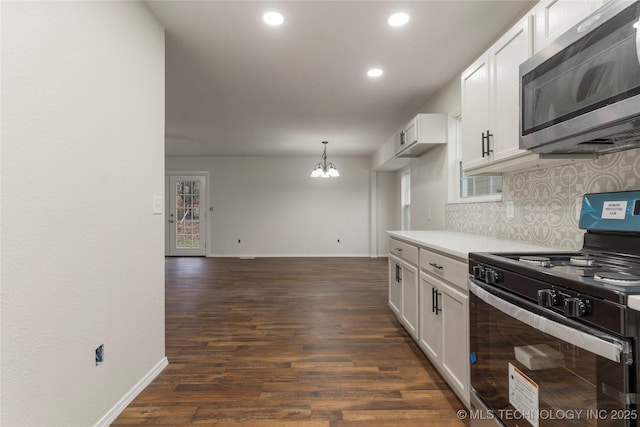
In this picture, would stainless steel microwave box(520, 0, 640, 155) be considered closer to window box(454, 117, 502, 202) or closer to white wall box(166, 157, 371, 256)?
window box(454, 117, 502, 202)

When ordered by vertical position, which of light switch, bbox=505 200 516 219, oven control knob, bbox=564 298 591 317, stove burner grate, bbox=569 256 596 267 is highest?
light switch, bbox=505 200 516 219

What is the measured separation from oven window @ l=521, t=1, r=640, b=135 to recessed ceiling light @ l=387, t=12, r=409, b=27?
1.04m

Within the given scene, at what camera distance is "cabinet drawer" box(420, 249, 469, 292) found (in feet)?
5.47

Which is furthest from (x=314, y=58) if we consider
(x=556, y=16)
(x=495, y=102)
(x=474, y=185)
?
(x=474, y=185)

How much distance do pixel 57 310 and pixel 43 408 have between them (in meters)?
0.38

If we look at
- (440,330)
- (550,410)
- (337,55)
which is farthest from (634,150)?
(337,55)

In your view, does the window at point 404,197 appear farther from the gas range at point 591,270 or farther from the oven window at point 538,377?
the oven window at point 538,377

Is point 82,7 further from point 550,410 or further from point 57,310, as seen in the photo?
point 550,410

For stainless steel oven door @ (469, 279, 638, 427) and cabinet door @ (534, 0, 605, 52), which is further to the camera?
cabinet door @ (534, 0, 605, 52)

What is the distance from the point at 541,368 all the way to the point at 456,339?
678 millimetres

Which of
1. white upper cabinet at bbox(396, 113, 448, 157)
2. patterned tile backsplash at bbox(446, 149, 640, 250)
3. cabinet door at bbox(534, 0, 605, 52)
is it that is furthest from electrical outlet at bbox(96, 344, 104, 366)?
white upper cabinet at bbox(396, 113, 448, 157)

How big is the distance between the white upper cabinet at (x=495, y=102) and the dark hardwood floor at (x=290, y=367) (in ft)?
5.03

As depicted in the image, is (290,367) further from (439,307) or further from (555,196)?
(555,196)

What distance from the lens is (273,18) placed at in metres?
2.20
